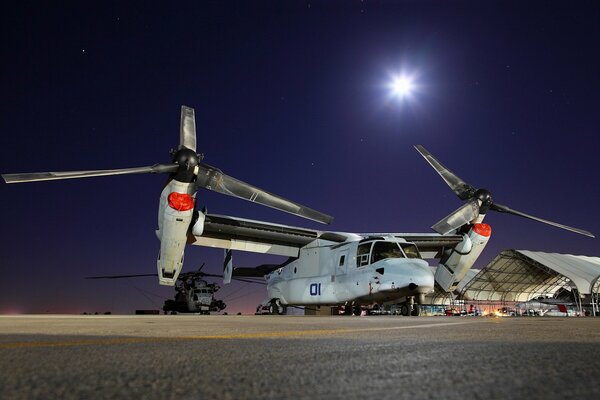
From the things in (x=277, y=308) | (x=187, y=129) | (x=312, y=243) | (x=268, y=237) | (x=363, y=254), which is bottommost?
(x=277, y=308)

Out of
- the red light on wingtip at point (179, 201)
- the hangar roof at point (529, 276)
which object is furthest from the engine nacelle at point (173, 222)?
the hangar roof at point (529, 276)

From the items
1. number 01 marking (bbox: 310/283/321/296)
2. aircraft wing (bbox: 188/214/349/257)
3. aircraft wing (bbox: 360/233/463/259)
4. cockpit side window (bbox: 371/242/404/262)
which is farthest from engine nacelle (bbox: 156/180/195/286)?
aircraft wing (bbox: 360/233/463/259)

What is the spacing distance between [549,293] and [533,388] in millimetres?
55246

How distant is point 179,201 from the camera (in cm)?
1470

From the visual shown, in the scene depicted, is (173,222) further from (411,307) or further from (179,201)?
(411,307)

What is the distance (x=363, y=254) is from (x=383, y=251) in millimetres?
817

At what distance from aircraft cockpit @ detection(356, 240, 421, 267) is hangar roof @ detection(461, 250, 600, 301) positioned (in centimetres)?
2358

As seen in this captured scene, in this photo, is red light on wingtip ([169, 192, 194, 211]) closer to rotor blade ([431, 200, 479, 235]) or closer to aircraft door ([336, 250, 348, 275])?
aircraft door ([336, 250, 348, 275])

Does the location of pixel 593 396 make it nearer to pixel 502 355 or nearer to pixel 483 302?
pixel 502 355

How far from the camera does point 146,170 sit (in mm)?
14547

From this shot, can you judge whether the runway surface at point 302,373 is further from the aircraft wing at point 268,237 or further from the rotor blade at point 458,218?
the rotor blade at point 458,218

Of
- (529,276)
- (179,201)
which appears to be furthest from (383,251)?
(529,276)

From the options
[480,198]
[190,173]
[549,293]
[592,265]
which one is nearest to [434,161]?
[480,198]

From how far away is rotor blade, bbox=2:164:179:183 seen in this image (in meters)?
12.1
